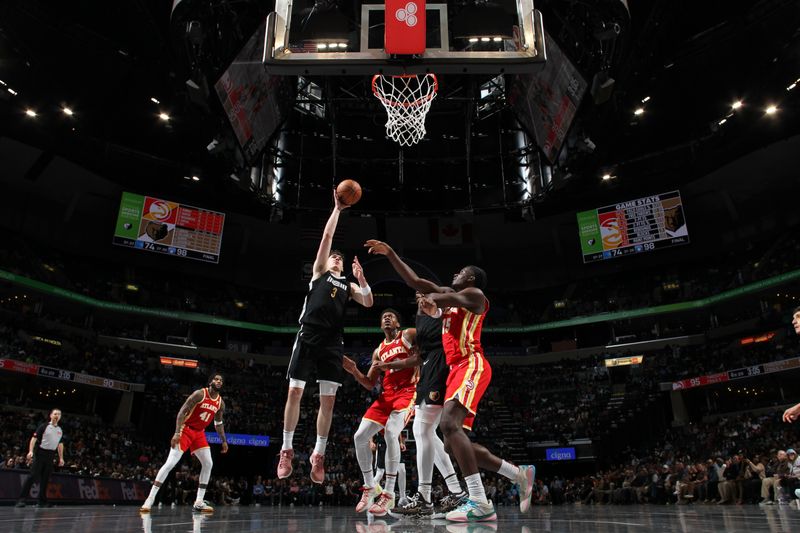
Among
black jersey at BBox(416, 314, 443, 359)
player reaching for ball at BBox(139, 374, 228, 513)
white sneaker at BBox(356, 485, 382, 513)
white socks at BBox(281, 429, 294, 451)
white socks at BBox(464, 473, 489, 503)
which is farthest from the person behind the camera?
player reaching for ball at BBox(139, 374, 228, 513)

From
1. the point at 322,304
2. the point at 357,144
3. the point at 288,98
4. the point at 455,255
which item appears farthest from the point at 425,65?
the point at 455,255

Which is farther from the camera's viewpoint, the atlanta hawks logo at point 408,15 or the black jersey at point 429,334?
the atlanta hawks logo at point 408,15

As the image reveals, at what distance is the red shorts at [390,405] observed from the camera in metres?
7.27

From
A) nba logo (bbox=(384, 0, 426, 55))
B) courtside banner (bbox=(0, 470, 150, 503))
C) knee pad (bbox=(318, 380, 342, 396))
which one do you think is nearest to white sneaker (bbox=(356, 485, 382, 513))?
knee pad (bbox=(318, 380, 342, 396))

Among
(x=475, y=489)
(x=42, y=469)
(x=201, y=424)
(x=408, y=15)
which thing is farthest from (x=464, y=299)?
(x=42, y=469)

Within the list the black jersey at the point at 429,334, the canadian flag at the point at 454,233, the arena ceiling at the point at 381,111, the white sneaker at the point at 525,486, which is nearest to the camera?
the white sneaker at the point at 525,486

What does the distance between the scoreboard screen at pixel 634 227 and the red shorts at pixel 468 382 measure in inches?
1041

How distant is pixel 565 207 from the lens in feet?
110

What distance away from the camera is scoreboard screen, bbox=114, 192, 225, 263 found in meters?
29.8

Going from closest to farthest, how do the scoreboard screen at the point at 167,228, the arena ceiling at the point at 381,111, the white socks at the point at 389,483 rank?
the white socks at the point at 389,483
the arena ceiling at the point at 381,111
the scoreboard screen at the point at 167,228

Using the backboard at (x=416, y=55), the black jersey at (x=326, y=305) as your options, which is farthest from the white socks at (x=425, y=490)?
the backboard at (x=416, y=55)

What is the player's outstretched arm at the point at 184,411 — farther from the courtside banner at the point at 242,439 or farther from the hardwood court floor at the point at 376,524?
the courtside banner at the point at 242,439

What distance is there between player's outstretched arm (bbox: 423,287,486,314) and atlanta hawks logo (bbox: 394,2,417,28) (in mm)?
4090

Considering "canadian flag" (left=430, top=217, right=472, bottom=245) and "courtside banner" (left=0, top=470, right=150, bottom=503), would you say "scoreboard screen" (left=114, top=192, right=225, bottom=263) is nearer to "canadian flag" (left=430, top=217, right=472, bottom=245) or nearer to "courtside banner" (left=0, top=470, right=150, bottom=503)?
"canadian flag" (left=430, top=217, right=472, bottom=245)
